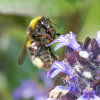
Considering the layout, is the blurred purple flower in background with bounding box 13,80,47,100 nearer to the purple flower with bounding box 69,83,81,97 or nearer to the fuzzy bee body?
the fuzzy bee body

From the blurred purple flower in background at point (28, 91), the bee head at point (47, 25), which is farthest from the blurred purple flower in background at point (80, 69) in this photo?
the blurred purple flower in background at point (28, 91)

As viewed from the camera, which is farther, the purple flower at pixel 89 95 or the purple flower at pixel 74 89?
the purple flower at pixel 74 89

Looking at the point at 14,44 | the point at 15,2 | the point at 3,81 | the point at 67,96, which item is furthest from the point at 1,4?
the point at 67,96

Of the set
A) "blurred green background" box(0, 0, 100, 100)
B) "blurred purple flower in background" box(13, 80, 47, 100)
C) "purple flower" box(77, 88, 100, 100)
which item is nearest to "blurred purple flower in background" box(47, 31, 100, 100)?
"purple flower" box(77, 88, 100, 100)

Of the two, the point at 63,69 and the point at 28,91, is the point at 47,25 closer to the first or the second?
the point at 63,69

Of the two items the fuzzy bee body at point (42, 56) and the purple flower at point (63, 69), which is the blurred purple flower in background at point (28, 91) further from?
the purple flower at point (63, 69)

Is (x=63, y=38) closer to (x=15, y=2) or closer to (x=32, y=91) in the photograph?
(x=15, y=2)

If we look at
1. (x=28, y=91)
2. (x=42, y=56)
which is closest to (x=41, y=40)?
(x=42, y=56)
